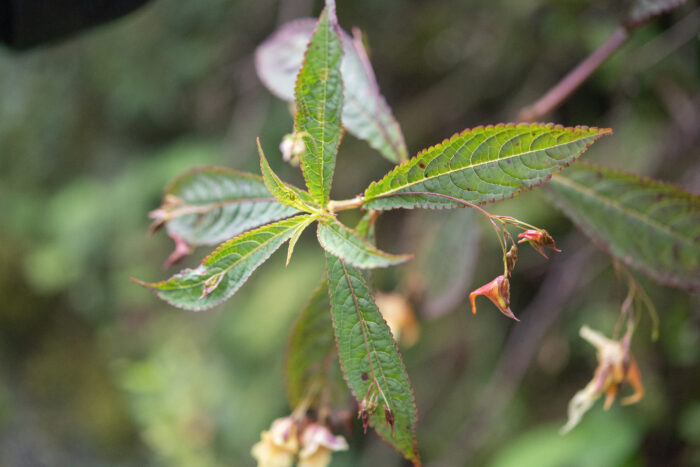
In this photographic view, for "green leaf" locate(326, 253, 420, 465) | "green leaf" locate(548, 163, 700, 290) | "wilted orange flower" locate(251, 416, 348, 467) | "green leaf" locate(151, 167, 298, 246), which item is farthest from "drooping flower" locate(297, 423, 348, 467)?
"green leaf" locate(548, 163, 700, 290)

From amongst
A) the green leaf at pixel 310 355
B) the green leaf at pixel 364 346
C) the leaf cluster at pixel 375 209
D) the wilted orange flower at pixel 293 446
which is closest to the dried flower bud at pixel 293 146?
the leaf cluster at pixel 375 209

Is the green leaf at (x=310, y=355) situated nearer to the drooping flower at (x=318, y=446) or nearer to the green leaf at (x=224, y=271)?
the drooping flower at (x=318, y=446)

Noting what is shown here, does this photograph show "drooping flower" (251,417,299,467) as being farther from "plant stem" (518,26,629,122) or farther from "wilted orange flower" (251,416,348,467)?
"plant stem" (518,26,629,122)

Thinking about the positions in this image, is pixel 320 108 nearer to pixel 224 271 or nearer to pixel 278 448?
pixel 224 271

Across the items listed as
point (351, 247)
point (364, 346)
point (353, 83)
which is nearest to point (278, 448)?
point (364, 346)

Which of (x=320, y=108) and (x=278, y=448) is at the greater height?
(x=320, y=108)
